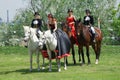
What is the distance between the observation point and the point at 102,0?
2143 inches

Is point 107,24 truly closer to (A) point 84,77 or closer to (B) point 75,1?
(B) point 75,1

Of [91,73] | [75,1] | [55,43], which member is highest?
[75,1]

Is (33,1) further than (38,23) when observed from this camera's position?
Yes

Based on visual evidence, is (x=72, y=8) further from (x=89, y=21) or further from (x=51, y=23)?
(x=51, y=23)

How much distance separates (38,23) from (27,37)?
1.15 m

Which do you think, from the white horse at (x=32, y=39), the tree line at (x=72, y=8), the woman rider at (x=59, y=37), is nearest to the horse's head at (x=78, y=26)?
the woman rider at (x=59, y=37)

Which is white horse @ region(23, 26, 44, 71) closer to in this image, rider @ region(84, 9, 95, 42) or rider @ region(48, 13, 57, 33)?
rider @ region(48, 13, 57, 33)

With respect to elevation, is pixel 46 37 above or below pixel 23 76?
above

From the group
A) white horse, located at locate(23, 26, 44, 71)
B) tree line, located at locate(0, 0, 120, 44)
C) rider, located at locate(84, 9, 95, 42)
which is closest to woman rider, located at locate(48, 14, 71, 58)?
white horse, located at locate(23, 26, 44, 71)

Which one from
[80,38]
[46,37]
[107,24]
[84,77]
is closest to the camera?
[84,77]

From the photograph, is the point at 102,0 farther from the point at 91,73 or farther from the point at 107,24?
the point at 91,73

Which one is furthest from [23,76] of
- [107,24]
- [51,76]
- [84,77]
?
[107,24]

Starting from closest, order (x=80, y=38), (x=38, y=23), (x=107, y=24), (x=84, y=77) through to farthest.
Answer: (x=84, y=77), (x=38, y=23), (x=80, y=38), (x=107, y=24)

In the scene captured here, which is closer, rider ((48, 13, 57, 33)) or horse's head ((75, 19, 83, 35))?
rider ((48, 13, 57, 33))
